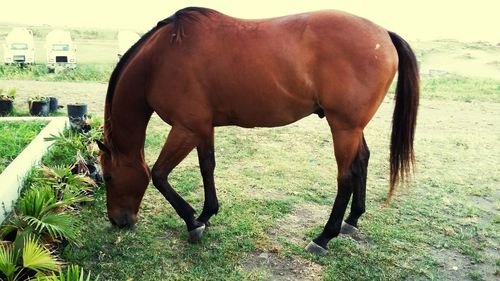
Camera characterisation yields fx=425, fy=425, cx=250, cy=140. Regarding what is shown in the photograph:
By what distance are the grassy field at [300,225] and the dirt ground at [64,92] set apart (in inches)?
121

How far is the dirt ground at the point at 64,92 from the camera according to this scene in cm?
908

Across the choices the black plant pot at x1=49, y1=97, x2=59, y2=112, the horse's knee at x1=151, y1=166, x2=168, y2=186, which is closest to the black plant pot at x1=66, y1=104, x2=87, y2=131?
the black plant pot at x1=49, y1=97, x2=59, y2=112

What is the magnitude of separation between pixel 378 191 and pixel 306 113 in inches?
83.0

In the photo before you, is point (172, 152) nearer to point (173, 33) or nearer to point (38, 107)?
point (173, 33)

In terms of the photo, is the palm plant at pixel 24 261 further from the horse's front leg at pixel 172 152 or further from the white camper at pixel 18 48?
the white camper at pixel 18 48

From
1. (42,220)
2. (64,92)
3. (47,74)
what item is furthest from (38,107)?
(47,74)

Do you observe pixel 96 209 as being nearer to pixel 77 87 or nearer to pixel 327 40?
pixel 327 40

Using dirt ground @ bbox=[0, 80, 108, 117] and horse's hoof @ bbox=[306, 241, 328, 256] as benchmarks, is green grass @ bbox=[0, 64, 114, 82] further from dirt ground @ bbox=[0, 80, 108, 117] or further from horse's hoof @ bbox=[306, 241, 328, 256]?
horse's hoof @ bbox=[306, 241, 328, 256]

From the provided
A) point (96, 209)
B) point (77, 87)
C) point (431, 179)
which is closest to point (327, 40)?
point (96, 209)

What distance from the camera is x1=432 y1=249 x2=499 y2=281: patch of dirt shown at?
3.48 m

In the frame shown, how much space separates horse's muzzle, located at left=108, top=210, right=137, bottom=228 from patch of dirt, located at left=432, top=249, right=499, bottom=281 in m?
2.70

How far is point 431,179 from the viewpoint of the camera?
5773 millimetres

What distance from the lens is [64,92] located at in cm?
1066

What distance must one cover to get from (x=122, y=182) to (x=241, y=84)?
1360 mm
